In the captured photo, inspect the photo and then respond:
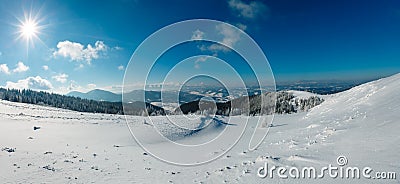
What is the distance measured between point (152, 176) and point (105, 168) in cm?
339

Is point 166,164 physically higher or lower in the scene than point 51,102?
lower

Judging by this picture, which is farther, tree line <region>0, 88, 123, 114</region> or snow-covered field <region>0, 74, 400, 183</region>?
tree line <region>0, 88, 123, 114</region>

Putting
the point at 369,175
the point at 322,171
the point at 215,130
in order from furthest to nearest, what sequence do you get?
1. the point at 215,130
2. the point at 322,171
3. the point at 369,175

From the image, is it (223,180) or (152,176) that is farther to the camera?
(152,176)

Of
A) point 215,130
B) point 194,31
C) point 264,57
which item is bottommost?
point 215,130

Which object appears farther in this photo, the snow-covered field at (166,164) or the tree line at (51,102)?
the tree line at (51,102)

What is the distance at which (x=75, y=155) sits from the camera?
54.2ft

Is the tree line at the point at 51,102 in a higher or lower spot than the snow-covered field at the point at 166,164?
higher

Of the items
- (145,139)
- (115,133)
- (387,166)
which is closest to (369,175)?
(387,166)

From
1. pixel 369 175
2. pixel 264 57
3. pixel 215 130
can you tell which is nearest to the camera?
pixel 369 175

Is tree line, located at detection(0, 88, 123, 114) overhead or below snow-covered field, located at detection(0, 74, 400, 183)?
overhead

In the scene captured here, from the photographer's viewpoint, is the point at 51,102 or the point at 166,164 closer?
the point at 166,164

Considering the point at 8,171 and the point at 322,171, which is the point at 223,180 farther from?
the point at 8,171

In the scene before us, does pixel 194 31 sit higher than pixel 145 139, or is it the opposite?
pixel 194 31
